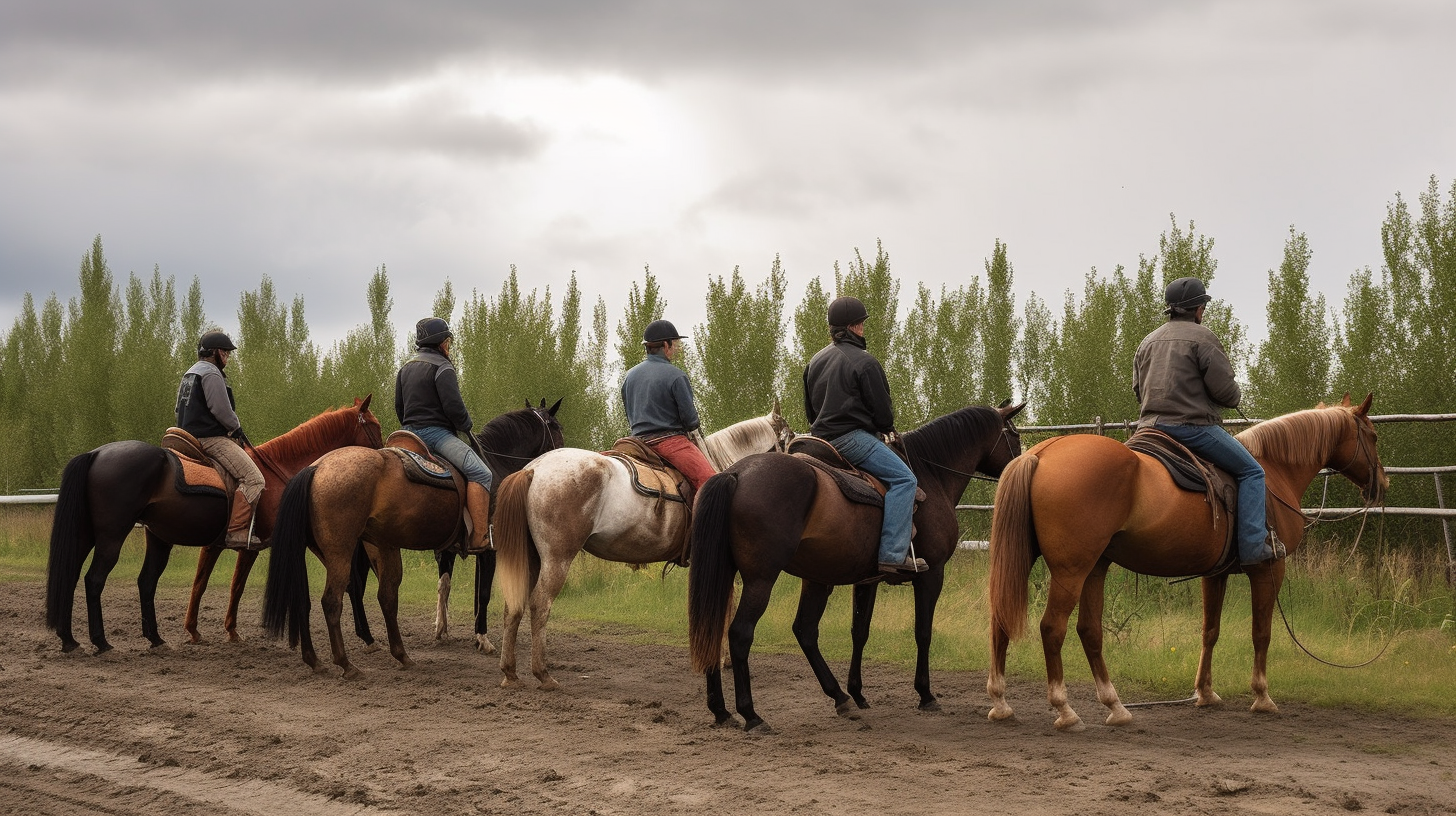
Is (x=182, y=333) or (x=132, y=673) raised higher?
(x=182, y=333)

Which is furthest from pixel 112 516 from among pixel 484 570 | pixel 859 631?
pixel 859 631

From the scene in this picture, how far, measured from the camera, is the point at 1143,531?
6.82 meters

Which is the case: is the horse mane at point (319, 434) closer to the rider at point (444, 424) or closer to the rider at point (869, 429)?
the rider at point (444, 424)

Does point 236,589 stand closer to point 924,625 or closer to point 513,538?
point 513,538

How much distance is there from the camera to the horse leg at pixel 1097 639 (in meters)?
6.86

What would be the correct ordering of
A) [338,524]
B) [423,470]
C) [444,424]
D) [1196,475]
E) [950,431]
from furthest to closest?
[444,424] → [423,470] → [338,524] → [950,431] → [1196,475]

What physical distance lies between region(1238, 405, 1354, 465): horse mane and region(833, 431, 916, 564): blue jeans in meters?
2.42

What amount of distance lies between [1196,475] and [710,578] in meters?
3.01

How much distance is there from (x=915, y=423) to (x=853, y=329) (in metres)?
20.2

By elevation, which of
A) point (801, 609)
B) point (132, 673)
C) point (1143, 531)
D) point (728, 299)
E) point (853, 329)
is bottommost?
point (132, 673)

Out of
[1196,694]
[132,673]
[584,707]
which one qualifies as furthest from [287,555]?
[1196,694]

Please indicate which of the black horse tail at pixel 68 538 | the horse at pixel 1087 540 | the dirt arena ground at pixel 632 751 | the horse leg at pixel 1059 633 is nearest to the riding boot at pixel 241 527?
the black horse tail at pixel 68 538

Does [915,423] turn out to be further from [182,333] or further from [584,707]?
[182,333]

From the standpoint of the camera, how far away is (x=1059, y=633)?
6.73 meters
